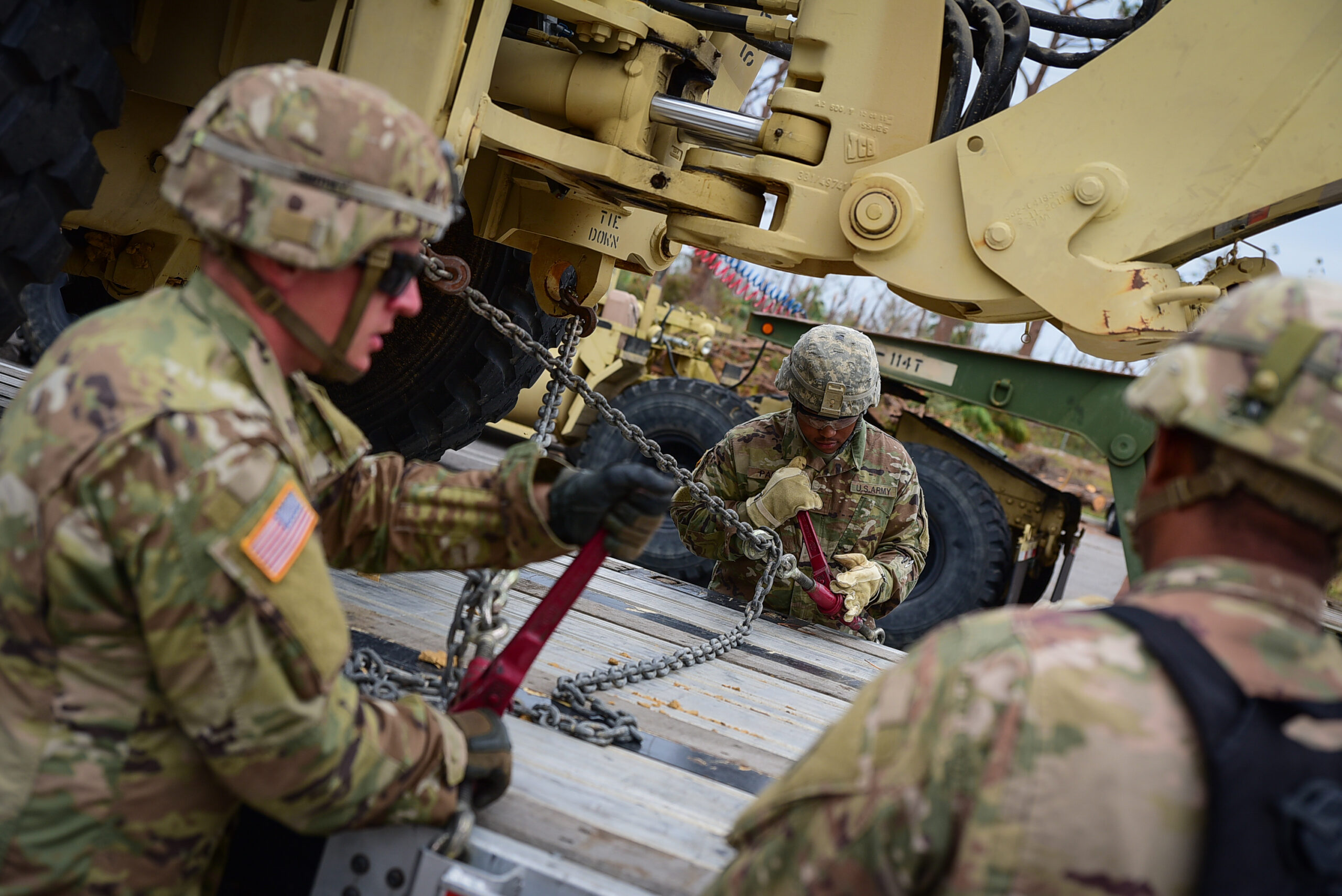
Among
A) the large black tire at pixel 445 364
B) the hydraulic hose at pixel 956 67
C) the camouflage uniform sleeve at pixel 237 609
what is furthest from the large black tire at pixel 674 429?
the camouflage uniform sleeve at pixel 237 609

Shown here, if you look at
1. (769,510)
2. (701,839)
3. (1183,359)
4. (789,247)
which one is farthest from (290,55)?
(1183,359)

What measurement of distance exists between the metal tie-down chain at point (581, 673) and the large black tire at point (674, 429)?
3.67 metres

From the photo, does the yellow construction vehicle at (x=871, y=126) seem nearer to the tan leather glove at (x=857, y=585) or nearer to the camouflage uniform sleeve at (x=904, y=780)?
the tan leather glove at (x=857, y=585)

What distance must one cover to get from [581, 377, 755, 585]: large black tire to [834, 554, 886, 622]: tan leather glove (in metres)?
3.64

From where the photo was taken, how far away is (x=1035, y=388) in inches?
287

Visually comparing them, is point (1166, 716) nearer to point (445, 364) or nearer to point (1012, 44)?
point (1012, 44)

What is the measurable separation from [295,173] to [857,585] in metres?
2.89

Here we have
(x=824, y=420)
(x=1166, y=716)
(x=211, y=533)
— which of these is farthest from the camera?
(x=824, y=420)

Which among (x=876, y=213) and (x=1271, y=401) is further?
(x=876, y=213)

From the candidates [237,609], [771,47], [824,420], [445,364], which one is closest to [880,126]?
[771,47]

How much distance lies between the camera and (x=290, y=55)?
3309 millimetres

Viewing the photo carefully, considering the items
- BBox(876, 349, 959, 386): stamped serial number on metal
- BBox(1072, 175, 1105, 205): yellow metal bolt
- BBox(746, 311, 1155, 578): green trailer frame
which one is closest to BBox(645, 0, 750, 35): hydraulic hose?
BBox(1072, 175, 1105, 205): yellow metal bolt

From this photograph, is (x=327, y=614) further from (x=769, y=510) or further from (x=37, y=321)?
(x=37, y=321)

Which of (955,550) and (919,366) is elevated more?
(919,366)
